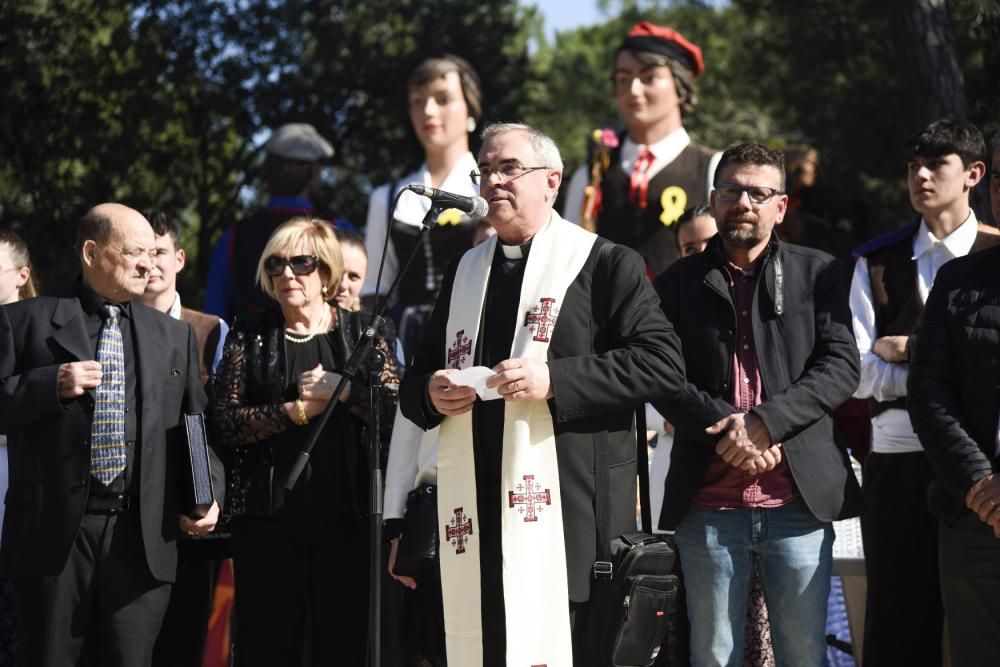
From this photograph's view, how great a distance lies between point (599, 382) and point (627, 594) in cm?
65

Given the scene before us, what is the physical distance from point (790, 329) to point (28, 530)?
106 inches

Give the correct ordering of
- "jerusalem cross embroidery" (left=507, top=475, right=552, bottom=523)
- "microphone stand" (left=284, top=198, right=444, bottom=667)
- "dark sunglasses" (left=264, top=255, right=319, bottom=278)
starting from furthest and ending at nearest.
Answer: "dark sunglasses" (left=264, top=255, right=319, bottom=278) → "jerusalem cross embroidery" (left=507, top=475, right=552, bottom=523) → "microphone stand" (left=284, top=198, right=444, bottom=667)

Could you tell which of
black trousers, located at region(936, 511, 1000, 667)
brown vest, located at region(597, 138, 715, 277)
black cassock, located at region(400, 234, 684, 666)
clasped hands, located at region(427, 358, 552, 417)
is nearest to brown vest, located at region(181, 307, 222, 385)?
black cassock, located at region(400, 234, 684, 666)

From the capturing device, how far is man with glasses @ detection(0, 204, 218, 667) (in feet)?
15.5

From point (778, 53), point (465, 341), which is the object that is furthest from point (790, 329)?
point (778, 53)

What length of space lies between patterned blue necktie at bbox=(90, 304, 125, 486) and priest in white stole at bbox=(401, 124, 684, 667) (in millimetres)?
1074

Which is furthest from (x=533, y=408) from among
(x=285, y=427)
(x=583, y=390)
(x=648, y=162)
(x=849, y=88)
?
(x=849, y=88)

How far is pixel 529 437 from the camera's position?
14.4 feet

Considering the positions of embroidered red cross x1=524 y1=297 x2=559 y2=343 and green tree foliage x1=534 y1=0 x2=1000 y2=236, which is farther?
green tree foliage x1=534 y1=0 x2=1000 y2=236

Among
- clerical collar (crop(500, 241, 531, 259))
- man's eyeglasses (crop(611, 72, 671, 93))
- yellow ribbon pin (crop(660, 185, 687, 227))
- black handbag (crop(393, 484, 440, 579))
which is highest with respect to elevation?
man's eyeglasses (crop(611, 72, 671, 93))

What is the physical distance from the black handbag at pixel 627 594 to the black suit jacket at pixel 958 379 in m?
0.94

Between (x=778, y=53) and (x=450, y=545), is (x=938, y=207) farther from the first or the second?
(x=778, y=53)

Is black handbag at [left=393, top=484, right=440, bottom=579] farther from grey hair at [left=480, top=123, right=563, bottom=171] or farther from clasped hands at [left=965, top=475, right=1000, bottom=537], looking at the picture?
clasped hands at [left=965, top=475, right=1000, bottom=537]

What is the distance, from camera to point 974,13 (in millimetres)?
10211
